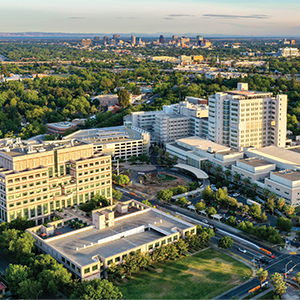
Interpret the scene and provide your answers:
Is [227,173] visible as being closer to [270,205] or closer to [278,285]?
[270,205]

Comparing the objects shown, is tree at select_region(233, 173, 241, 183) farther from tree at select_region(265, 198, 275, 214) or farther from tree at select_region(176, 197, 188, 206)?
tree at select_region(176, 197, 188, 206)

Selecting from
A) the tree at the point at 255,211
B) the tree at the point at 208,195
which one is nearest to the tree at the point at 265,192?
the tree at the point at 255,211

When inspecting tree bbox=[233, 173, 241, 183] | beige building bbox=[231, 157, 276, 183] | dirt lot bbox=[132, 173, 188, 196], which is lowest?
dirt lot bbox=[132, 173, 188, 196]

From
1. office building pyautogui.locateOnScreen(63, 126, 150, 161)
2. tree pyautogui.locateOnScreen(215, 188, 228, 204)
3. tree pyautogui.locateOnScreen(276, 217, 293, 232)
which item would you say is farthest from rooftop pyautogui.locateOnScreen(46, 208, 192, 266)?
office building pyautogui.locateOnScreen(63, 126, 150, 161)

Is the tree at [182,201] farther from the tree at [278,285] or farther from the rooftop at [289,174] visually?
the tree at [278,285]

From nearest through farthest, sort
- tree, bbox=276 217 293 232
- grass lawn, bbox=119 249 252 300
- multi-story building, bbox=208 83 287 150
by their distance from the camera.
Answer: grass lawn, bbox=119 249 252 300 → tree, bbox=276 217 293 232 → multi-story building, bbox=208 83 287 150
